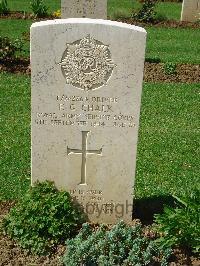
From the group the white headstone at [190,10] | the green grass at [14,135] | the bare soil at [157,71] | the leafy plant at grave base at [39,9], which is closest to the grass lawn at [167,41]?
the leafy plant at grave base at [39,9]

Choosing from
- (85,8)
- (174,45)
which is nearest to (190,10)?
(174,45)

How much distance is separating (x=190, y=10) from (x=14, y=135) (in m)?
10.6

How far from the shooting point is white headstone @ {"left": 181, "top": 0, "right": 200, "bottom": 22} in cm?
1650

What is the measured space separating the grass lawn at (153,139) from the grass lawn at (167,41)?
2233 millimetres

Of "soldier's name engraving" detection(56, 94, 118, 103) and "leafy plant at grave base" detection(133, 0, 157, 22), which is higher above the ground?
"leafy plant at grave base" detection(133, 0, 157, 22)

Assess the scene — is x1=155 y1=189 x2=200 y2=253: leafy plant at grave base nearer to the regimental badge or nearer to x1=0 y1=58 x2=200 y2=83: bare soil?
the regimental badge

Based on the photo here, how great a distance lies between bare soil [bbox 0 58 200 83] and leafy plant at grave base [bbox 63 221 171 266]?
6091 millimetres

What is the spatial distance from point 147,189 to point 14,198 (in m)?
1.54

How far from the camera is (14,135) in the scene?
7625 mm

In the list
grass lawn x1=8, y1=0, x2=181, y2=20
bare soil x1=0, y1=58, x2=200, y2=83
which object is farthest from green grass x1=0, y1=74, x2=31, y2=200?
grass lawn x1=8, y1=0, x2=181, y2=20

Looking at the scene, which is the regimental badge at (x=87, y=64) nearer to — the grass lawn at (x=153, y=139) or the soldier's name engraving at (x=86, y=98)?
the soldier's name engraving at (x=86, y=98)

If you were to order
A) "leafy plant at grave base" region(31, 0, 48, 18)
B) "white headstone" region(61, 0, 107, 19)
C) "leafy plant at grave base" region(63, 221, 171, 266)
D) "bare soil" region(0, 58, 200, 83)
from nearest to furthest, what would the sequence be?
"leafy plant at grave base" region(63, 221, 171, 266), "bare soil" region(0, 58, 200, 83), "white headstone" region(61, 0, 107, 19), "leafy plant at grave base" region(31, 0, 48, 18)

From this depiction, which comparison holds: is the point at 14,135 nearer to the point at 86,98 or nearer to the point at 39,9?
the point at 86,98

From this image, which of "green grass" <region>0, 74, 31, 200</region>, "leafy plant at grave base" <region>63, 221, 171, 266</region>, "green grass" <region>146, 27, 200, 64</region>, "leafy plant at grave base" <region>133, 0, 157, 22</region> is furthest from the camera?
"leafy plant at grave base" <region>133, 0, 157, 22</region>
